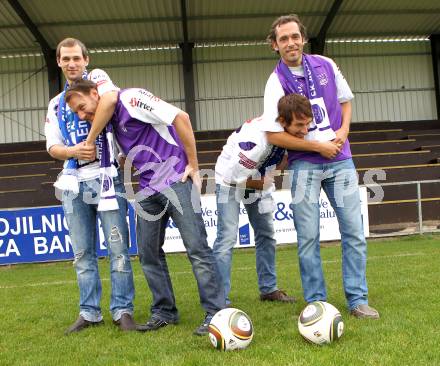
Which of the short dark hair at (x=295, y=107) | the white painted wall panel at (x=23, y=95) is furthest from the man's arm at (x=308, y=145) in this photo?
the white painted wall panel at (x=23, y=95)

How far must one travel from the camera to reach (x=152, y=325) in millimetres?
3811

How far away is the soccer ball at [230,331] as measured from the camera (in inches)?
122

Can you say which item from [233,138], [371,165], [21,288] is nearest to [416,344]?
[233,138]

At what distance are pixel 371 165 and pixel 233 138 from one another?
40.3ft

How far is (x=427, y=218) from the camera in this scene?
12.6m

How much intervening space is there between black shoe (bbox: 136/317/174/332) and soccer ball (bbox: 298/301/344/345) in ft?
3.73

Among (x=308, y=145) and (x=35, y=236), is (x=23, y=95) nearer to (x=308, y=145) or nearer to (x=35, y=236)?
(x=35, y=236)

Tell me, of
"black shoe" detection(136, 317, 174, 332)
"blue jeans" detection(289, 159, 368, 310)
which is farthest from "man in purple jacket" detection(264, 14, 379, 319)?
"black shoe" detection(136, 317, 174, 332)

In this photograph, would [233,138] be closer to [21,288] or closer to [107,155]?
[107,155]

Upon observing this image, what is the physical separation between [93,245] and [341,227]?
187 centimetres

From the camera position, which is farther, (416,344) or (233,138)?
(233,138)

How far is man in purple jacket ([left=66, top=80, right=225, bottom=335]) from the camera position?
143 inches

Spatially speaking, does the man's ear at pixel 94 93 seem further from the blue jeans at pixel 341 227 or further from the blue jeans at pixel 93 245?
the blue jeans at pixel 341 227

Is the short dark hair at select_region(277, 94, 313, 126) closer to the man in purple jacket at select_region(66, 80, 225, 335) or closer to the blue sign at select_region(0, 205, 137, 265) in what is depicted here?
the man in purple jacket at select_region(66, 80, 225, 335)
